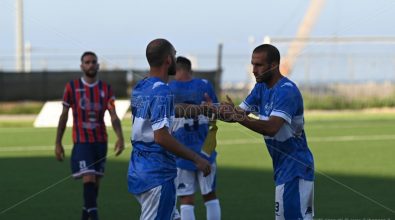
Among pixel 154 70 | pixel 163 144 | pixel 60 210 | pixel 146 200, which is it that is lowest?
pixel 60 210

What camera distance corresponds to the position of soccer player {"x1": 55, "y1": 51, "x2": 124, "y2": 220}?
1048 cm

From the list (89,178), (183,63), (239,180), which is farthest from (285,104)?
(239,180)

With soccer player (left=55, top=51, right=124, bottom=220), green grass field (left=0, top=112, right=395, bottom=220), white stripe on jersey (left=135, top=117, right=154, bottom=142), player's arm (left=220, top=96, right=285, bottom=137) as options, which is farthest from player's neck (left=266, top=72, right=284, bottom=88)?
green grass field (left=0, top=112, right=395, bottom=220)

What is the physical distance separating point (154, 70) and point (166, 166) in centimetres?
81

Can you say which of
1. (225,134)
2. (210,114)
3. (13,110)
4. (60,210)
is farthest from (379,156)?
Result: (13,110)

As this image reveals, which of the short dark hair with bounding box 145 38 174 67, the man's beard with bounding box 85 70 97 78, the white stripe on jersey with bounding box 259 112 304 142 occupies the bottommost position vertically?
the white stripe on jersey with bounding box 259 112 304 142

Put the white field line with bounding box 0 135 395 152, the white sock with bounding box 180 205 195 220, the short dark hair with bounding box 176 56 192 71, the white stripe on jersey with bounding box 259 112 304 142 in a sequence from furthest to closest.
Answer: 1. the white field line with bounding box 0 135 395 152
2. the short dark hair with bounding box 176 56 192 71
3. the white sock with bounding box 180 205 195 220
4. the white stripe on jersey with bounding box 259 112 304 142

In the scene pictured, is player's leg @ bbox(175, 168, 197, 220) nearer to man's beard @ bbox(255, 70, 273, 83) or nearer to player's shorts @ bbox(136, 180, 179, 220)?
man's beard @ bbox(255, 70, 273, 83)

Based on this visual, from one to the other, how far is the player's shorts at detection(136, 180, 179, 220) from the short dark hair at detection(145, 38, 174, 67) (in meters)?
1.00

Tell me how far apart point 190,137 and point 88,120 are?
4.67ft

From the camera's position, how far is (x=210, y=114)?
7363 millimetres

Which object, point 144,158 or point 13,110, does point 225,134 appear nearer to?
point 13,110

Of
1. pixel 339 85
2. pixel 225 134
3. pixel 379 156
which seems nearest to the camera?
pixel 379 156

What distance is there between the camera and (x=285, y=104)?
23.4 ft
